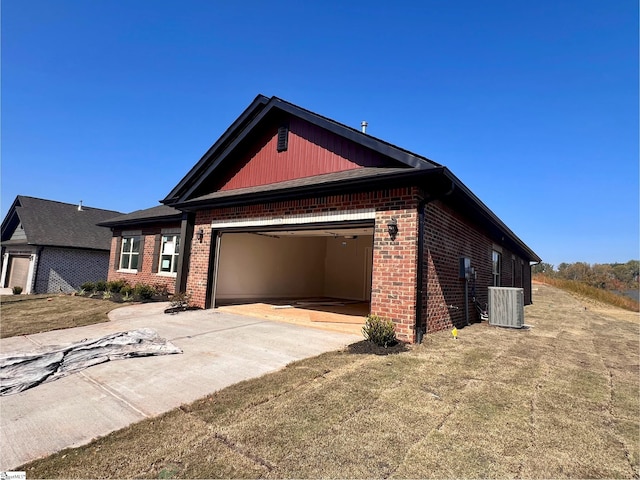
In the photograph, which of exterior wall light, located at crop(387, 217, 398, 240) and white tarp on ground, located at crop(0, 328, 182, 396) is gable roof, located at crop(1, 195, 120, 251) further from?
exterior wall light, located at crop(387, 217, 398, 240)

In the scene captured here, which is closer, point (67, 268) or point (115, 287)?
point (115, 287)

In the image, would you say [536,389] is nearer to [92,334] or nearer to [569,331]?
[569,331]

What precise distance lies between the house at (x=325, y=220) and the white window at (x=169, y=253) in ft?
0.31

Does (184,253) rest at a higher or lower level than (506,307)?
higher

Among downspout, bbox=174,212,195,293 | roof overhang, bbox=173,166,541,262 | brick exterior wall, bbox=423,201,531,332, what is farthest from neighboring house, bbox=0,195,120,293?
brick exterior wall, bbox=423,201,531,332

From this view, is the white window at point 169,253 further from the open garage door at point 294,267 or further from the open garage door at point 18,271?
the open garage door at point 18,271

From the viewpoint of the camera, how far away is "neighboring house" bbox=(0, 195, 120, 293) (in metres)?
19.4

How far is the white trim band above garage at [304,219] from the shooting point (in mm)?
7438

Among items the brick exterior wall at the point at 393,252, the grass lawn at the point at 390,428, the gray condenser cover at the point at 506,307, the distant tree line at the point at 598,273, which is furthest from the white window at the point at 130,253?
the distant tree line at the point at 598,273

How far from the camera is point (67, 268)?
20.4 m

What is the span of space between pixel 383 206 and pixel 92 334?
6.88 m

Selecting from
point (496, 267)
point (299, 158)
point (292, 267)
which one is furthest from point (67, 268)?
point (496, 267)

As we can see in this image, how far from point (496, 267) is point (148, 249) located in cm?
1573

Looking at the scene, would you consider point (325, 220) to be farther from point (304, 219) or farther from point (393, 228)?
point (393, 228)
